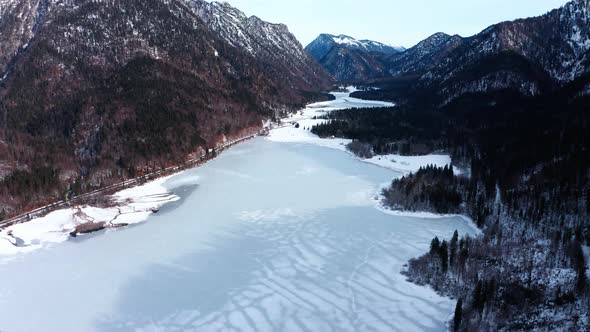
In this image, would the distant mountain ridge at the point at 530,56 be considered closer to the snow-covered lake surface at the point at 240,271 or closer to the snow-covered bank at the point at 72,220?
the snow-covered lake surface at the point at 240,271

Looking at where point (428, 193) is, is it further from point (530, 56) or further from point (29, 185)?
point (530, 56)

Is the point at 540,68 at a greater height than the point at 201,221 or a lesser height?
greater

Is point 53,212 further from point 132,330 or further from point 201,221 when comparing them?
point 132,330

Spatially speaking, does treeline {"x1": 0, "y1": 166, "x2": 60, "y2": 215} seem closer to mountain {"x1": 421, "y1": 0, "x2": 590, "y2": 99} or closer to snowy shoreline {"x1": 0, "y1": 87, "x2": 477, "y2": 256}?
snowy shoreline {"x1": 0, "y1": 87, "x2": 477, "y2": 256}

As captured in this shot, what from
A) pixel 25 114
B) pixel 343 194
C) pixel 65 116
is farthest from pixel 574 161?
pixel 25 114

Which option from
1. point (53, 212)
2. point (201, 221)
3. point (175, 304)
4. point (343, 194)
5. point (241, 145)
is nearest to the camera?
point (175, 304)

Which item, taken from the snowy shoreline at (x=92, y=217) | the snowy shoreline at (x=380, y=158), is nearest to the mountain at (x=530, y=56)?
the snowy shoreline at (x=380, y=158)
